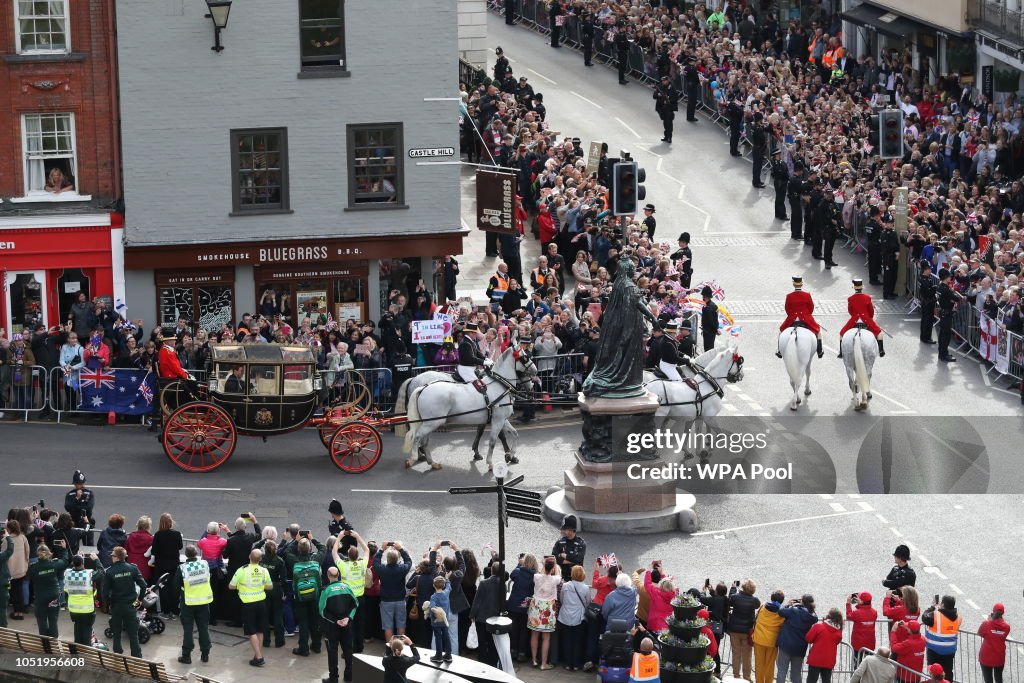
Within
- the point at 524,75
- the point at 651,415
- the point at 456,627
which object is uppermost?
the point at 524,75

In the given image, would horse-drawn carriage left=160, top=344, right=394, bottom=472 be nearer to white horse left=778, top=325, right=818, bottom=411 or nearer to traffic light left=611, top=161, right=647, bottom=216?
traffic light left=611, top=161, right=647, bottom=216

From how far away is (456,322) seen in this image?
43.1 metres

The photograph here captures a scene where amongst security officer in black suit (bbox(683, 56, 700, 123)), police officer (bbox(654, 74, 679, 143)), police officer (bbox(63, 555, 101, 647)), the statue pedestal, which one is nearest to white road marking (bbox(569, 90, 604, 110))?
police officer (bbox(654, 74, 679, 143))

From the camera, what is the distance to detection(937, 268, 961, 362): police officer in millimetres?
44688

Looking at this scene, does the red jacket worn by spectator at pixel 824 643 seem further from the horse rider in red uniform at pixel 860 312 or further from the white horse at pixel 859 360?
the horse rider in red uniform at pixel 860 312

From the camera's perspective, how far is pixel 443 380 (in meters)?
38.8

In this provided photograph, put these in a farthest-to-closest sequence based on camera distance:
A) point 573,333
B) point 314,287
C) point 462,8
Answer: point 462,8
point 314,287
point 573,333

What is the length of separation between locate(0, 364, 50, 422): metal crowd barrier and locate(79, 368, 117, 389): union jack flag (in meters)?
0.84

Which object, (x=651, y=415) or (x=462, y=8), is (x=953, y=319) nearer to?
(x=651, y=415)

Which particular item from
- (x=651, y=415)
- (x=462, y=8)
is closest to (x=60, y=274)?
(x=651, y=415)

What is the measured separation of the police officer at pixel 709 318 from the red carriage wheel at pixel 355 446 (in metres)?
9.17

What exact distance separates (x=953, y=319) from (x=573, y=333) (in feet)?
29.3

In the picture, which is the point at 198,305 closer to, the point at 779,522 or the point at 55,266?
the point at 55,266

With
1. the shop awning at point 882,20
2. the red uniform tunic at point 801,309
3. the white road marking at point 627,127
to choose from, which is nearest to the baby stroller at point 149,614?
the red uniform tunic at point 801,309
